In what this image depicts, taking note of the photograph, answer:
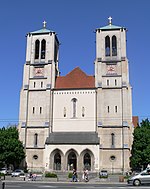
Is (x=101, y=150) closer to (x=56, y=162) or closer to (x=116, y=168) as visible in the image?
(x=116, y=168)

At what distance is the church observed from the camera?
52031mm

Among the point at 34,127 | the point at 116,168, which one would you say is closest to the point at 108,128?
the point at 116,168

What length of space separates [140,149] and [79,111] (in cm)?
1372

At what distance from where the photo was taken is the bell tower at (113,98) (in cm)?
→ 5194

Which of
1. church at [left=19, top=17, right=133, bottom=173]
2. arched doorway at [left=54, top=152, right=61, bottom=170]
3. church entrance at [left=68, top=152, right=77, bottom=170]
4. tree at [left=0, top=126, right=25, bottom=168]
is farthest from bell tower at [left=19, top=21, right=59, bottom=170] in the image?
church entrance at [left=68, top=152, right=77, bottom=170]

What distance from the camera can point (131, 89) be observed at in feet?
182

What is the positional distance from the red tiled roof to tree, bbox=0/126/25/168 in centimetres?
1391

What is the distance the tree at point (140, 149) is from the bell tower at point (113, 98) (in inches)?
62.7

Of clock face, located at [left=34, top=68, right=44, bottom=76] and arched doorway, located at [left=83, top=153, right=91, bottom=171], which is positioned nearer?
arched doorway, located at [left=83, top=153, right=91, bottom=171]

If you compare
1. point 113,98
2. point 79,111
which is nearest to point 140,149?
point 113,98

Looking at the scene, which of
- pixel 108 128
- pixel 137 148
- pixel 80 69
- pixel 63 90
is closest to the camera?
pixel 137 148


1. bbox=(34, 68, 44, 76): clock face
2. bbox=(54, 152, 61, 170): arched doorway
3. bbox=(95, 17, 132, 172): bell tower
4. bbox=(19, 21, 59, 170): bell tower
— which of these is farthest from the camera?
bbox=(34, 68, 44, 76): clock face

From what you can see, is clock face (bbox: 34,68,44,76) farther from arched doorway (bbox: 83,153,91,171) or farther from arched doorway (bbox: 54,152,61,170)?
arched doorway (bbox: 83,153,91,171)

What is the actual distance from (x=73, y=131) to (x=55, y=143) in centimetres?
441
